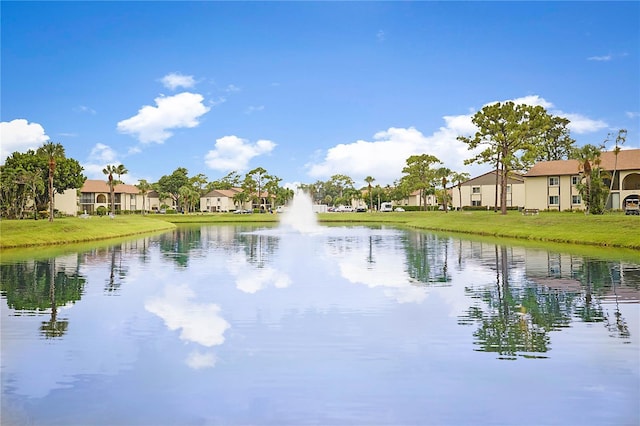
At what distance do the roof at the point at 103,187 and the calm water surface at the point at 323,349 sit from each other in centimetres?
12205

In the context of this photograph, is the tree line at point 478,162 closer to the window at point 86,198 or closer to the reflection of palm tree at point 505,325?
the window at point 86,198

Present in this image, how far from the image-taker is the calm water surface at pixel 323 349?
9.25 metres

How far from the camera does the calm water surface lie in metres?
9.25

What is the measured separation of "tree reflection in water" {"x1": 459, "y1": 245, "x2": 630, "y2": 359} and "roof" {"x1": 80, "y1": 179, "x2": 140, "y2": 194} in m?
131

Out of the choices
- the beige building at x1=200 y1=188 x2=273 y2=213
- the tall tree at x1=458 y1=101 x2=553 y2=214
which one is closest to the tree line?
the tall tree at x1=458 y1=101 x2=553 y2=214

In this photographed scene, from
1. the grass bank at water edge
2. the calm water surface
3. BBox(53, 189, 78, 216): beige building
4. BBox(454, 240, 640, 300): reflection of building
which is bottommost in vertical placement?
the calm water surface

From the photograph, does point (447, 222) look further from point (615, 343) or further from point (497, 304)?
point (615, 343)

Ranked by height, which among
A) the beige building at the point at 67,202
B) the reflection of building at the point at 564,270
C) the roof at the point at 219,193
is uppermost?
the roof at the point at 219,193

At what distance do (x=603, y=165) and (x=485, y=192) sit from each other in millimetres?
38311

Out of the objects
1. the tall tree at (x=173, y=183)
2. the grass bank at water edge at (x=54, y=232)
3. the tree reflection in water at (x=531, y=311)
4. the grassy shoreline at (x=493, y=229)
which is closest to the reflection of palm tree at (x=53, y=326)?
the tree reflection in water at (x=531, y=311)

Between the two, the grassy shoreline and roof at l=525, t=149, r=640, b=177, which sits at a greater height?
roof at l=525, t=149, r=640, b=177

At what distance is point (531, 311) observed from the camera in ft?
55.3

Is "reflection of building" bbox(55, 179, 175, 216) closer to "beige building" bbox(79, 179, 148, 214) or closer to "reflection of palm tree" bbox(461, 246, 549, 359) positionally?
"beige building" bbox(79, 179, 148, 214)

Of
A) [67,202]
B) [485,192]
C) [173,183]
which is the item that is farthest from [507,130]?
[173,183]
